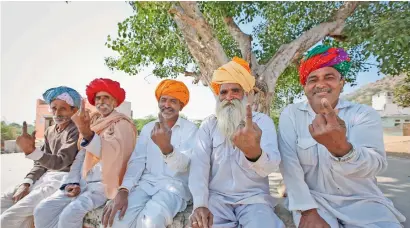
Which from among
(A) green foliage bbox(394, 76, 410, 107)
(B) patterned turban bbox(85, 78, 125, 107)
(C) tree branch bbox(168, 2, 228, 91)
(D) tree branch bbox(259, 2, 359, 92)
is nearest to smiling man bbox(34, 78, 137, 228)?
(B) patterned turban bbox(85, 78, 125, 107)

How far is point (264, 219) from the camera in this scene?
2125 mm

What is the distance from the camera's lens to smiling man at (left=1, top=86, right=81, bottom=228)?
2.93 m

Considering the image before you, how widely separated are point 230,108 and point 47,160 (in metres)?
2.08

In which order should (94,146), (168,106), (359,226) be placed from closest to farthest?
(359,226)
(94,146)
(168,106)

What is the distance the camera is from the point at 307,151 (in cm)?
218

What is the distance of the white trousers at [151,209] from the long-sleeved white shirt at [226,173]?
1.13 ft

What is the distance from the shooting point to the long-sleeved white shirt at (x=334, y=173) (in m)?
2.01

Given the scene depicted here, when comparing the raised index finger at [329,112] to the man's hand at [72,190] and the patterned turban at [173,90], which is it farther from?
the man's hand at [72,190]

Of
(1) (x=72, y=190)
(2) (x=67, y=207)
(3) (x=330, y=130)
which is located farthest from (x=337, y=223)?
(1) (x=72, y=190)

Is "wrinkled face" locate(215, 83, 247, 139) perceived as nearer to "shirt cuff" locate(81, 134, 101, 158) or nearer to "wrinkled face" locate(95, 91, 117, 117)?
"shirt cuff" locate(81, 134, 101, 158)

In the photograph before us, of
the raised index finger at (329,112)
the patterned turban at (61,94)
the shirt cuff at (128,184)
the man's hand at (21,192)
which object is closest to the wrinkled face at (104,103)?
the patterned turban at (61,94)

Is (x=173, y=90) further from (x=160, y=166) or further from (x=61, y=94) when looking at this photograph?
(x=61, y=94)

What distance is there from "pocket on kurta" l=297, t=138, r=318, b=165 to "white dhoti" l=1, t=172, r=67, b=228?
257 centimetres

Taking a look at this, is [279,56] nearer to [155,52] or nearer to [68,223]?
[155,52]
